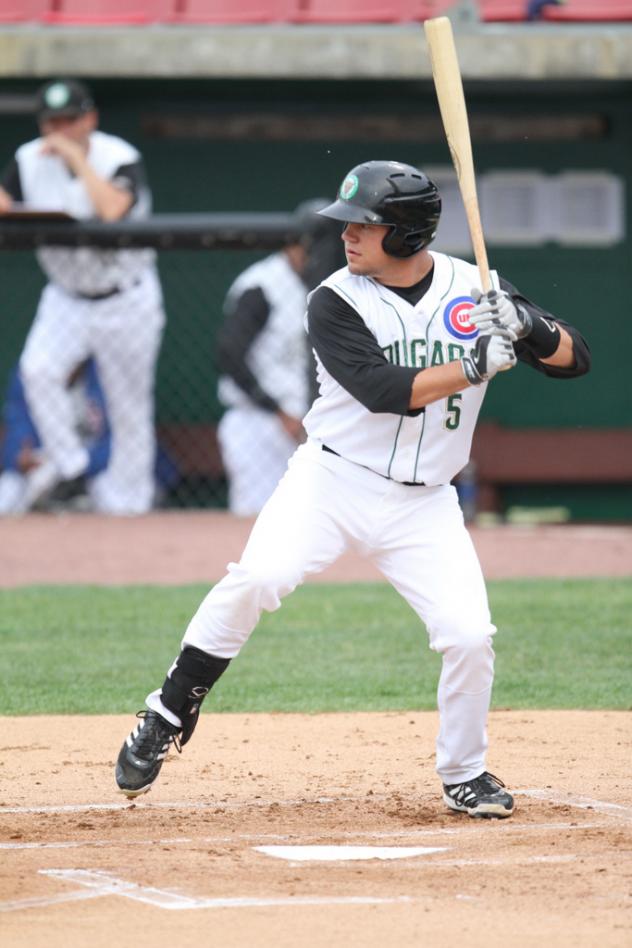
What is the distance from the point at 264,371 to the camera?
35.2ft

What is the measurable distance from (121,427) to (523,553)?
8.68ft

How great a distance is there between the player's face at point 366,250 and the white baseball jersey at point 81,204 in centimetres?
571

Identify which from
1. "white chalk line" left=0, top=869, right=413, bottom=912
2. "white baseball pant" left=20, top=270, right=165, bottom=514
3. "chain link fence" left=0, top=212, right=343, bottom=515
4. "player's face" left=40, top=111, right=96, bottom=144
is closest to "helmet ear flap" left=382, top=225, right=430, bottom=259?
"white chalk line" left=0, top=869, right=413, bottom=912

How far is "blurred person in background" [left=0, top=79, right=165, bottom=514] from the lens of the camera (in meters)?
10.1

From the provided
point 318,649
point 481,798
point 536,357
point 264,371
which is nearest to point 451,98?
point 536,357

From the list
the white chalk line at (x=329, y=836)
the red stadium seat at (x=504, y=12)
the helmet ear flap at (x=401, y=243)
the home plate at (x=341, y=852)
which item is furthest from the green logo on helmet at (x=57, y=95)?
the home plate at (x=341, y=852)

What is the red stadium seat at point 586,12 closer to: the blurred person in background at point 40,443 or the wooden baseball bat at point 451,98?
the blurred person in background at point 40,443

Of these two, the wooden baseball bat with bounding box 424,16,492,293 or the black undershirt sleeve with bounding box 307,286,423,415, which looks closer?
the black undershirt sleeve with bounding box 307,286,423,415

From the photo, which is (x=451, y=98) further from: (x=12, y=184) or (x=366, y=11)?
(x=366, y=11)

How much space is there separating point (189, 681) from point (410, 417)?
0.88 metres

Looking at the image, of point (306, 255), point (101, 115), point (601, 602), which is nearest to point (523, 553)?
point (601, 602)

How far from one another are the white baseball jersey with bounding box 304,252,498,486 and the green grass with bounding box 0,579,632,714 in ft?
6.46

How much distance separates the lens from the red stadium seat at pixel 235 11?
1136 centimetres

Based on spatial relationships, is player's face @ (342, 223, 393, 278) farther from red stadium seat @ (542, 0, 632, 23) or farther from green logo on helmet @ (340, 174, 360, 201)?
red stadium seat @ (542, 0, 632, 23)
